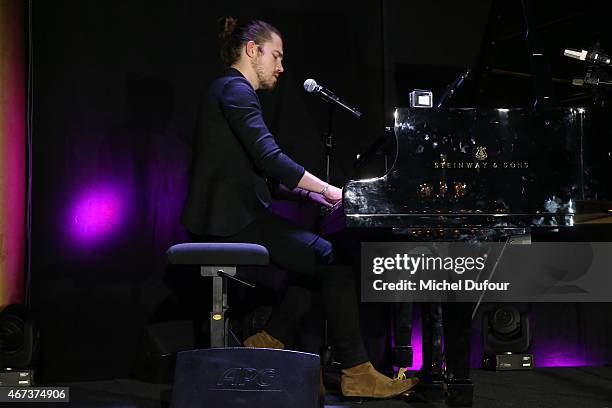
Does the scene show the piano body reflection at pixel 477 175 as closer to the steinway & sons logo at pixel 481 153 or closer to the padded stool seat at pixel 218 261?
the steinway & sons logo at pixel 481 153

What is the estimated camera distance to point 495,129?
8.11 feet

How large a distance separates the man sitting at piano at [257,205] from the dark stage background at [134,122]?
1035 millimetres

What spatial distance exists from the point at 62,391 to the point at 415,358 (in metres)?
1.96

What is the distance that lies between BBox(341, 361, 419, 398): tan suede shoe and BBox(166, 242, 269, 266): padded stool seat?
2.19 ft

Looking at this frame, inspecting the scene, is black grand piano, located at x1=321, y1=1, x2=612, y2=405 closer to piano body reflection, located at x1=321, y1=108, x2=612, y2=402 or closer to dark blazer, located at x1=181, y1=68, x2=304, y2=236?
piano body reflection, located at x1=321, y1=108, x2=612, y2=402

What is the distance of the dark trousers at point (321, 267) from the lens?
2.71 m

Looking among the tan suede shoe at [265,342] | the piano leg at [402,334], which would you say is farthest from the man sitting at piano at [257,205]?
the piano leg at [402,334]

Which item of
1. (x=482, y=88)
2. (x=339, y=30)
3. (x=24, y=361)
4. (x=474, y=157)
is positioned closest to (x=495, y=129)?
(x=474, y=157)

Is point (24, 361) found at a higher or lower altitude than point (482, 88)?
lower

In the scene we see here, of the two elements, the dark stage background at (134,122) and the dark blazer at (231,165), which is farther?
the dark stage background at (134,122)

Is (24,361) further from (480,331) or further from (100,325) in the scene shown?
(480,331)

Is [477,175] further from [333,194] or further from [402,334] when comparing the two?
[402,334]

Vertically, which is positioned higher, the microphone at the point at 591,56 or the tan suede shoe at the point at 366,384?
the microphone at the point at 591,56

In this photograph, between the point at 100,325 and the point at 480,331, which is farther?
the point at 480,331
